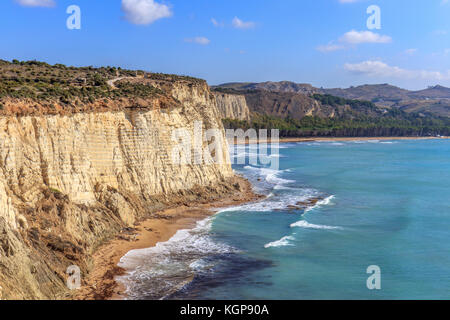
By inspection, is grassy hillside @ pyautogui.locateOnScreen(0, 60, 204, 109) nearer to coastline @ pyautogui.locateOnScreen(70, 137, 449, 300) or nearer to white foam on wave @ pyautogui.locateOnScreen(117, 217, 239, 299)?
coastline @ pyautogui.locateOnScreen(70, 137, 449, 300)

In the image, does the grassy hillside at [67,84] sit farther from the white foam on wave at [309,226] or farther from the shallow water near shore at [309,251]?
the white foam on wave at [309,226]

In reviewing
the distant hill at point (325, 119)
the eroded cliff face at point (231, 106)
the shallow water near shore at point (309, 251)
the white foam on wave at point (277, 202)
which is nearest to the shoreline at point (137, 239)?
the shallow water near shore at point (309, 251)

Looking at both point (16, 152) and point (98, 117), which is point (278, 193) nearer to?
point (98, 117)

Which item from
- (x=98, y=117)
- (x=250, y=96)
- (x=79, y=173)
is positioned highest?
(x=250, y=96)

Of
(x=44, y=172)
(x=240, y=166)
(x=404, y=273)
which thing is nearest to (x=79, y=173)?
(x=44, y=172)

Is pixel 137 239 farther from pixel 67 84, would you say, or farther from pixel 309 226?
pixel 67 84

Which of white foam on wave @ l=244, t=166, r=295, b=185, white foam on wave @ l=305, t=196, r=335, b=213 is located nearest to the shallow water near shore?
white foam on wave @ l=305, t=196, r=335, b=213
